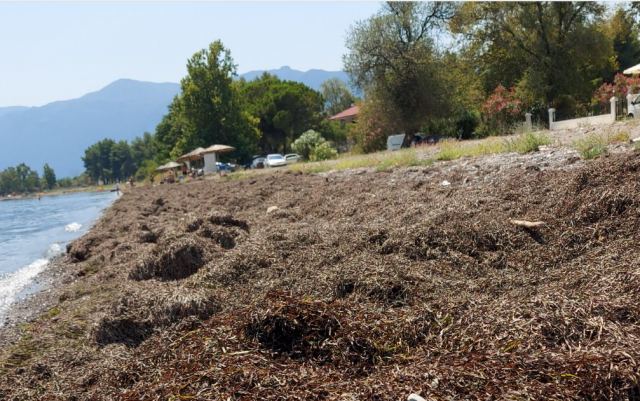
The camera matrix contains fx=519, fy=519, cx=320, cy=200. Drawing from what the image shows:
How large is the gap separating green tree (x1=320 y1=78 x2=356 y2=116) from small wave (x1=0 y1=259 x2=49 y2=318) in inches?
2937

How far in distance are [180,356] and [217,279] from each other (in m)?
2.34

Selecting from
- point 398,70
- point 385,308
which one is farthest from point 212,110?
point 385,308

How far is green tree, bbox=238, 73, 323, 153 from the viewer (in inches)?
2245

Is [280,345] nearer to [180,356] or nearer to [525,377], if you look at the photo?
[180,356]

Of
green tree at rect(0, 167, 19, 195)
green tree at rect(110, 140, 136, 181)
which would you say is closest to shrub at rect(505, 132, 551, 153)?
green tree at rect(110, 140, 136, 181)

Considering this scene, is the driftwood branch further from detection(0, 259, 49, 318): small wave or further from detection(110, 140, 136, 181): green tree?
detection(110, 140, 136, 181): green tree

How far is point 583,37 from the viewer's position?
93.7 feet

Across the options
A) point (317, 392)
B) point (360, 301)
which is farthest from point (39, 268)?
point (317, 392)

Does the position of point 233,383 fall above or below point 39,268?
above

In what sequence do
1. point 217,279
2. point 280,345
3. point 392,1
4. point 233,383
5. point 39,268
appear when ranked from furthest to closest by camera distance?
point 392,1
point 39,268
point 217,279
point 280,345
point 233,383

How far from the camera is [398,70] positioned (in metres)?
29.2

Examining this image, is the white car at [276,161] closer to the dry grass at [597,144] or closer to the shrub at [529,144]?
the shrub at [529,144]

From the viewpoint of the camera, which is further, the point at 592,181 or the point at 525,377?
the point at 592,181

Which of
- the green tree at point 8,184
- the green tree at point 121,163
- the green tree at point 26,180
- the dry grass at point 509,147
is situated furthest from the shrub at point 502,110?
the green tree at point 8,184
